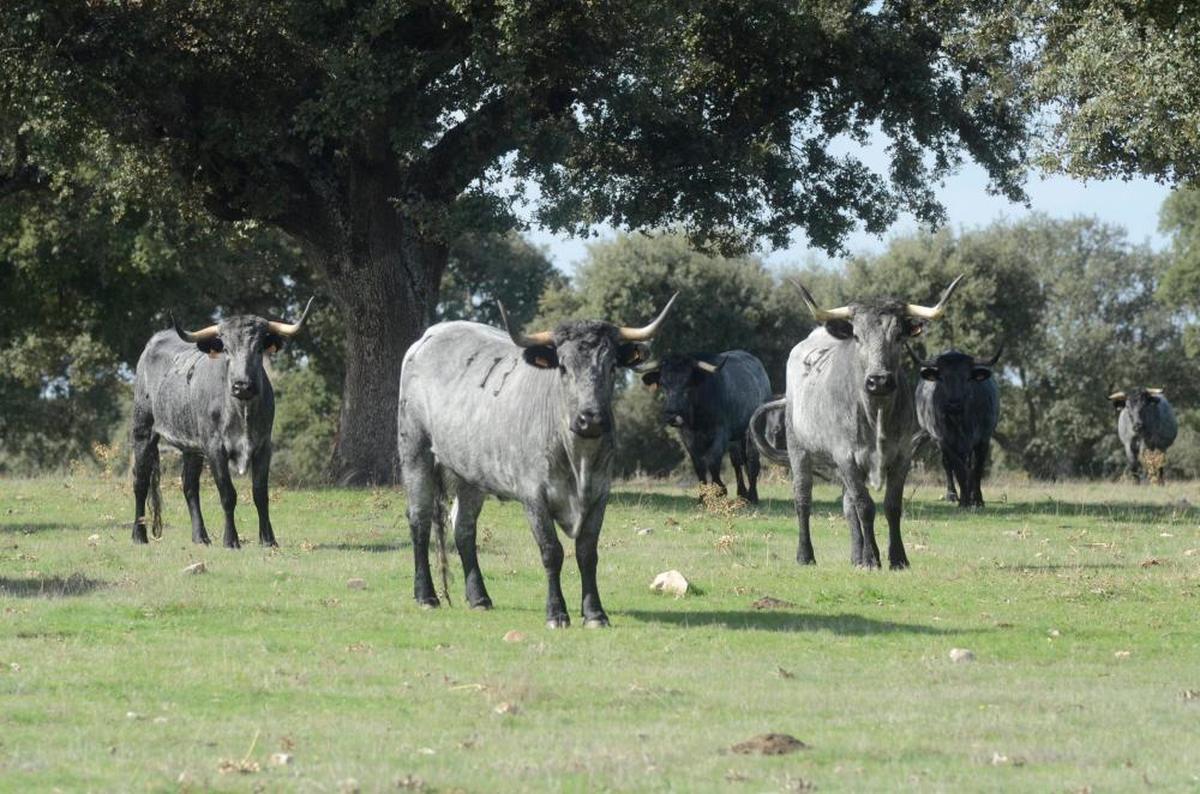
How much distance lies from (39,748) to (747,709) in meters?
3.70

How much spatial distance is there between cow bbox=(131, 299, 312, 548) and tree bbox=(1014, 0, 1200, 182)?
10.1 meters

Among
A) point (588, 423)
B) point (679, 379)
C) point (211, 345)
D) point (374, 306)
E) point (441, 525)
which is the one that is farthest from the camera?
point (374, 306)

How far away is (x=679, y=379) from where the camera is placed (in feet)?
96.5

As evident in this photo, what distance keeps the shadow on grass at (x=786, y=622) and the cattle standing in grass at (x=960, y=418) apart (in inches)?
583

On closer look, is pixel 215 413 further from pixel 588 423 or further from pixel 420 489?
pixel 588 423

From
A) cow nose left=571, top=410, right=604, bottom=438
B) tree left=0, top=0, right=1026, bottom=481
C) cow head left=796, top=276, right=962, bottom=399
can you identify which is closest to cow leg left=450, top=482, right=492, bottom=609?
cow nose left=571, top=410, right=604, bottom=438

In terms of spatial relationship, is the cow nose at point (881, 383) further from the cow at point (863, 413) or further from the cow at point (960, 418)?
the cow at point (960, 418)

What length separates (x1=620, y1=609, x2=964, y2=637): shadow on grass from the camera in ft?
44.8

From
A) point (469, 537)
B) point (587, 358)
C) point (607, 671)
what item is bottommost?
point (607, 671)

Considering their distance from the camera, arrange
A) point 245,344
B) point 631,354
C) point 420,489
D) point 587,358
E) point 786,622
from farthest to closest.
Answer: point 245,344
point 420,489
point 786,622
point 631,354
point 587,358

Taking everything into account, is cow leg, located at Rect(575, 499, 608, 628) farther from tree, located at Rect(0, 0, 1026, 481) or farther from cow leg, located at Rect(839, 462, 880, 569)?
tree, located at Rect(0, 0, 1026, 481)

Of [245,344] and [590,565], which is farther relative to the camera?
[245,344]

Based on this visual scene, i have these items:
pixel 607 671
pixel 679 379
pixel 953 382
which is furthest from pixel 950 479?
pixel 607 671

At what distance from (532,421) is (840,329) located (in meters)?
5.03
